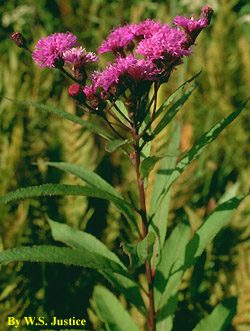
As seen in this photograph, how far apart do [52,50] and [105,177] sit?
3.71 feet

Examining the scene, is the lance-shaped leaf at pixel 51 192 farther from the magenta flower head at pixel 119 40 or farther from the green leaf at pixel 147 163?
the magenta flower head at pixel 119 40

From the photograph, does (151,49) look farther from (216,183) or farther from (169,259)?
(216,183)

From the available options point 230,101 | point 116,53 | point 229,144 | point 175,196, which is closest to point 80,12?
point 230,101

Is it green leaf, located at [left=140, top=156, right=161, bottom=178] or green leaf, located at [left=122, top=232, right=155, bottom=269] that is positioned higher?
green leaf, located at [left=140, top=156, right=161, bottom=178]

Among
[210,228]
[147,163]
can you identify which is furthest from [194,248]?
[147,163]

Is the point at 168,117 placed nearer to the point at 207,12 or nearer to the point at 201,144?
the point at 201,144

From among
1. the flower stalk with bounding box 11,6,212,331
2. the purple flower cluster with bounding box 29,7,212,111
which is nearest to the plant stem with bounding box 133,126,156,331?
the flower stalk with bounding box 11,6,212,331

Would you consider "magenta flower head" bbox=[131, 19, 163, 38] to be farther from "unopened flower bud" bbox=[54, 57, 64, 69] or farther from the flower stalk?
"unopened flower bud" bbox=[54, 57, 64, 69]

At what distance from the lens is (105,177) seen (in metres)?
2.24

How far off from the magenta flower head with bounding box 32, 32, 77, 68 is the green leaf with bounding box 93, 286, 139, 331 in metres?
0.62

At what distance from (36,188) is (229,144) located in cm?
152

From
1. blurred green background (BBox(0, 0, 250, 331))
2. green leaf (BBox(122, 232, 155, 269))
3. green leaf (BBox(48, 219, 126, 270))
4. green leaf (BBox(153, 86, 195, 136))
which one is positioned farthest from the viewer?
blurred green background (BBox(0, 0, 250, 331))

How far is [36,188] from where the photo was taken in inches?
40.9

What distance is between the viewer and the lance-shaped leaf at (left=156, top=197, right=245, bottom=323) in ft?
4.12
